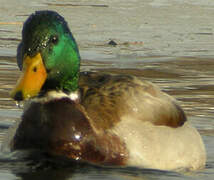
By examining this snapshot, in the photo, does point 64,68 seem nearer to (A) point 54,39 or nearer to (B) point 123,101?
(A) point 54,39

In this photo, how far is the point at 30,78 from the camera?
6457 mm

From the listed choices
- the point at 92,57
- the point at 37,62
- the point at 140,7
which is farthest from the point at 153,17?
the point at 37,62

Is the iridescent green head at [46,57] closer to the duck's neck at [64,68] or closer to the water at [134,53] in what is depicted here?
the duck's neck at [64,68]

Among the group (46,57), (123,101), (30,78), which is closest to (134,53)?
(123,101)

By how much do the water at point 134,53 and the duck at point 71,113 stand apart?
0.12 meters

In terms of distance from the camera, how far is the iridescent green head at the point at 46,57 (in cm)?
648

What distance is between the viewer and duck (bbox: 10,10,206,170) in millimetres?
6617

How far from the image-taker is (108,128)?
22.2ft

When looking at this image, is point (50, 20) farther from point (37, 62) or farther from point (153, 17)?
point (153, 17)

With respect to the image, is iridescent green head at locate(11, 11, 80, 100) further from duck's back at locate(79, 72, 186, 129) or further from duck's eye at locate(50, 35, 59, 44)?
duck's back at locate(79, 72, 186, 129)

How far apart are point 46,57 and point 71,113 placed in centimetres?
48

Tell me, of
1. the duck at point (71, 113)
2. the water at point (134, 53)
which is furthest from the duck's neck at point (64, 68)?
the water at point (134, 53)

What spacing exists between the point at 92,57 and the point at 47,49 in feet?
16.2

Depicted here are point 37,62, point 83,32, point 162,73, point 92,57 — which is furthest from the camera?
point 83,32
